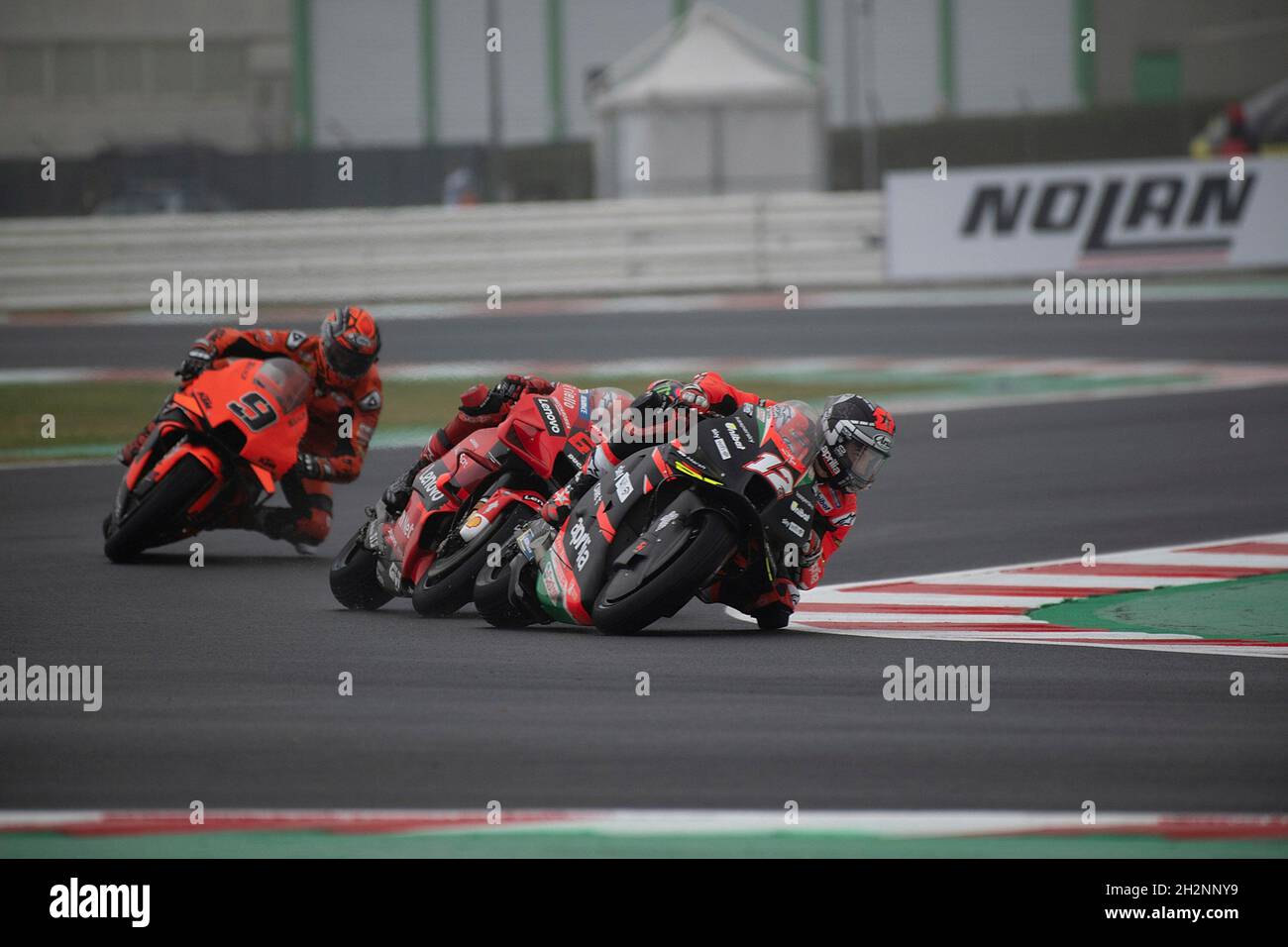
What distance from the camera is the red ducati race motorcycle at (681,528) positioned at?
718 centimetres

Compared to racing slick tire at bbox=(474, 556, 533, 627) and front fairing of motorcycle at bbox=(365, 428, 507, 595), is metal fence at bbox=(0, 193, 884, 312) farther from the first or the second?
racing slick tire at bbox=(474, 556, 533, 627)

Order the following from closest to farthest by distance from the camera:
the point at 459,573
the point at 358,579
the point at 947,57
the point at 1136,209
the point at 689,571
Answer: the point at 689,571, the point at 459,573, the point at 358,579, the point at 1136,209, the point at 947,57

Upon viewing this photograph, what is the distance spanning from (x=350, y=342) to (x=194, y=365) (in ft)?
2.87

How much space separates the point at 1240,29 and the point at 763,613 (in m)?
41.6

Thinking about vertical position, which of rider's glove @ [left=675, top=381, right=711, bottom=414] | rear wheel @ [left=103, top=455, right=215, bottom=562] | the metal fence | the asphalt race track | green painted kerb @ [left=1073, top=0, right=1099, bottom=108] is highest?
green painted kerb @ [left=1073, top=0, right=1099, bottom=108]

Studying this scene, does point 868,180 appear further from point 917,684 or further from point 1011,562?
point 917,684

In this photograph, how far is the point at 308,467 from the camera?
9859 mm

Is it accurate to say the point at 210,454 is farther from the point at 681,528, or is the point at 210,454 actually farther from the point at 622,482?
the point at 681,528

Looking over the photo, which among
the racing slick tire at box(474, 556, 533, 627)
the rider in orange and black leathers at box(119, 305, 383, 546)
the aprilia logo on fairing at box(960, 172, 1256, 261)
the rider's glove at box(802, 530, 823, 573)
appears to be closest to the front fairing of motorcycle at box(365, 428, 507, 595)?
the racing slick tire at box(474, 556, 533, 627)

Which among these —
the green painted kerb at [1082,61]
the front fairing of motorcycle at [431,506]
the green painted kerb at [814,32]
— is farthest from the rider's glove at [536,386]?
the green painted kerb at [814,32]

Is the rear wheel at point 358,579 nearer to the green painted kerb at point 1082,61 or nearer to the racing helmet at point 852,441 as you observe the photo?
the racing helmet at point 852,441

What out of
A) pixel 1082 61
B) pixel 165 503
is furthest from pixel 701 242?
pixel 1082 61

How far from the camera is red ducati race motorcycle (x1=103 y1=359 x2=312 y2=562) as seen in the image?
31.4 ft

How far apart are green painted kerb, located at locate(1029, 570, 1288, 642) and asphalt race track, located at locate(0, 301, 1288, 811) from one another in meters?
0.74
